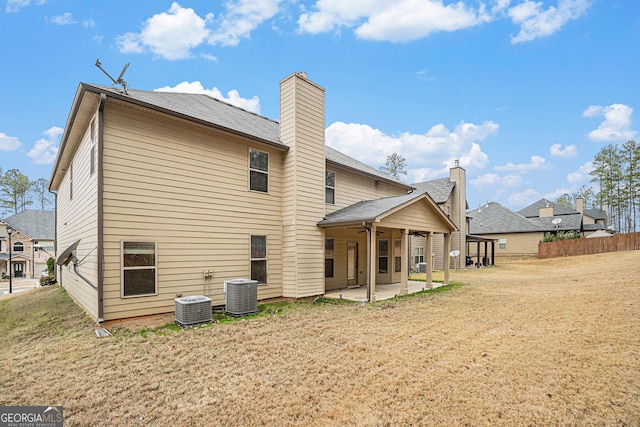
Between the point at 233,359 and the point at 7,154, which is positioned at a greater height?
the point at 7,154

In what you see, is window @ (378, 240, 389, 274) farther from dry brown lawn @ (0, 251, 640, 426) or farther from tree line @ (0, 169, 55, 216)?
tree line @ (0, 169, 55, 216)

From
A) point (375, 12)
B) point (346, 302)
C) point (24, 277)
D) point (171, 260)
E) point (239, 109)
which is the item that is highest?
point (375, 12)

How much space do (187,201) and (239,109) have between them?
555 cm

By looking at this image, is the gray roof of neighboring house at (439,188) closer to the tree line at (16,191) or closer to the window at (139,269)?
the window at (139,269)

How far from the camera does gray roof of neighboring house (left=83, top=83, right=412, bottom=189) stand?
A: 7090 mm

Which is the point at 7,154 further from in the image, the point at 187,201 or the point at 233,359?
the point at 233,359

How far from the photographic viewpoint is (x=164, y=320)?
6.82 meters

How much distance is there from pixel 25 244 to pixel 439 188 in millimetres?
40017

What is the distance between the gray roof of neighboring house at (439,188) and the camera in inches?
865

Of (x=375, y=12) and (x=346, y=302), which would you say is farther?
(x=375, y=12)

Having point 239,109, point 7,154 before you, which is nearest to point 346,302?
point 239,109

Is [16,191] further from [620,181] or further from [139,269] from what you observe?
[620,181]

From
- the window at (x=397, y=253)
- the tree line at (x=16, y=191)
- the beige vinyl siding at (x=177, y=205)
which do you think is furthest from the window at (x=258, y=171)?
the tree line at (x=16, y=191)

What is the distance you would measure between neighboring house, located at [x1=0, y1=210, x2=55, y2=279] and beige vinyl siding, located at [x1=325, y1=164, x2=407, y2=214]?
112 feet
